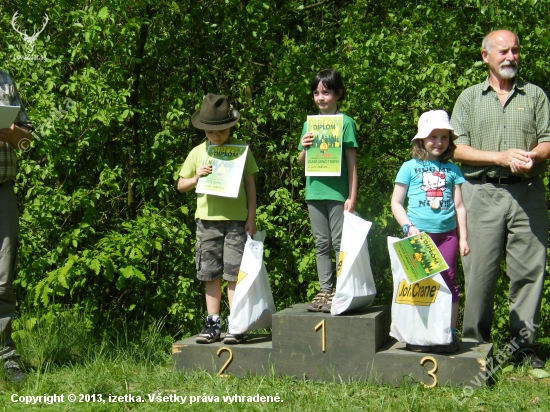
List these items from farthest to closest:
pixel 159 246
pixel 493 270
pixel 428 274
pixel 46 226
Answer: pixel 46 226 → pixel 159 246 → pixel 493 270 → pixel 428 274

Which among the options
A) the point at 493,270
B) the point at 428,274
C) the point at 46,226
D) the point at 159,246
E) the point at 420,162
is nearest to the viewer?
the point at 428,274

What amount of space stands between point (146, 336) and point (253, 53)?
2.68 meters

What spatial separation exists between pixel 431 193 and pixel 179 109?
8.58 ft

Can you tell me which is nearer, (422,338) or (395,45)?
(422,338)

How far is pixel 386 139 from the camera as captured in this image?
6.39 m

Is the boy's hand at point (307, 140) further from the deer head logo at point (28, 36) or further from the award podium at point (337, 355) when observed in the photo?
the deer head logo at point (28, 36)

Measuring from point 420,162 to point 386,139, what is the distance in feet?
5.70

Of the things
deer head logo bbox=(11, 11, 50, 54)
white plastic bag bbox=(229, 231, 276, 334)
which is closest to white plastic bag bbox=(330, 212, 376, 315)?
white plastic bag bbox=(229, 231, 276, 334)

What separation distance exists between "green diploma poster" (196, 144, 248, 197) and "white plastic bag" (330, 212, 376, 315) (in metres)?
0.82

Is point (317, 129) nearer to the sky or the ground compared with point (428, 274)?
nearer to the sky

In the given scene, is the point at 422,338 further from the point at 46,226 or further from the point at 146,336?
the point at 46,226

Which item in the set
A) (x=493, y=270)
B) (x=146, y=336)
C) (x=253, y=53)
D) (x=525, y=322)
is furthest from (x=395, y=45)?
(x=146, y=336)

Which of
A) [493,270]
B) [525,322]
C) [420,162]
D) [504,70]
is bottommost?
[525,322]

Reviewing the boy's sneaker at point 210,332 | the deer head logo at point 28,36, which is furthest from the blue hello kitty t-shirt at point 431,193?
the deer head logo at point 28,36
